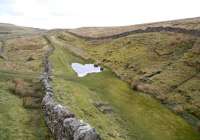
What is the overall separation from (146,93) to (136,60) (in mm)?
22487

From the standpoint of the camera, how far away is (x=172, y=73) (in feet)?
237

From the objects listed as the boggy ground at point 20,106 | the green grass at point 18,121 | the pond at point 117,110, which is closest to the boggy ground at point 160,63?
the pond at point 117,110

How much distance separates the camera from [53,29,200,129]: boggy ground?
6087 centimetres

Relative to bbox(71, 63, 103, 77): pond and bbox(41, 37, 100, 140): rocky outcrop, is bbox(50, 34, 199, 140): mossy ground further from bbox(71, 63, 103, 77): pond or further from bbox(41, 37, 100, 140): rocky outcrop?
bbox(71, 63, 103, 77): pond

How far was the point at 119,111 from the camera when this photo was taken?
5216 centimetres

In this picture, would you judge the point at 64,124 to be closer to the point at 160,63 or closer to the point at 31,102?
the point at 31,102

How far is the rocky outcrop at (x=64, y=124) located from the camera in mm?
26219

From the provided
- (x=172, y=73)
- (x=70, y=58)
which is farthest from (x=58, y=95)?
(x=70, y=58)

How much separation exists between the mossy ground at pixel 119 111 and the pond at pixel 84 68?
193 inches

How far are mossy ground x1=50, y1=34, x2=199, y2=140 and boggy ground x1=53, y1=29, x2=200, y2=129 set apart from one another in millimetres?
2610

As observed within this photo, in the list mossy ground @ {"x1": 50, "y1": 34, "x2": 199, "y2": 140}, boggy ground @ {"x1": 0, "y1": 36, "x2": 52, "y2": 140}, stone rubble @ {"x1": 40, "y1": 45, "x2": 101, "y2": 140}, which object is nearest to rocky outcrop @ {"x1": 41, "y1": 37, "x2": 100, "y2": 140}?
stone rubble @ {"x1": 40, "y1": 45, "x2": 101, "y2": 140}

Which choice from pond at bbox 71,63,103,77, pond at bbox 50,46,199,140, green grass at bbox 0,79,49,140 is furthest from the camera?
pond at bbox 71,63,103,77

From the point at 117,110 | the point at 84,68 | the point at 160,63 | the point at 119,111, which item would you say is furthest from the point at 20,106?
the point at 160,63

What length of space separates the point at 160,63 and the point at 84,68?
16217 millimetres
